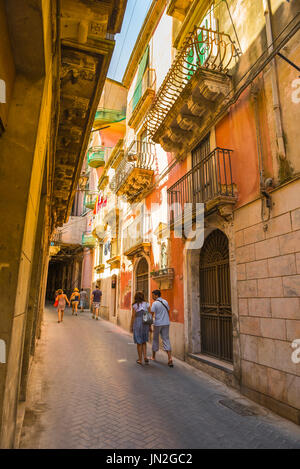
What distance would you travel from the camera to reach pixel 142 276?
12.8 metres

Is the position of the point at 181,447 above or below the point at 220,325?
below

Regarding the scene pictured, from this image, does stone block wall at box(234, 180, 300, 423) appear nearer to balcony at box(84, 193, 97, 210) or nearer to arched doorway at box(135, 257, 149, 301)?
arched doorway at box(135, 257, 149, 301)

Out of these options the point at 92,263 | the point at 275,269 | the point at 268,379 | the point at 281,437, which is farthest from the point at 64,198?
the point at 92,263

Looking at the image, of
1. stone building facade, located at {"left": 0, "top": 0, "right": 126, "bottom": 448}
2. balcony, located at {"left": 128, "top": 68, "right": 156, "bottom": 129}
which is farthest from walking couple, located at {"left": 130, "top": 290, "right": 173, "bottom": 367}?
balcony, located at {"left": 128, "top": 68, "right": 156, "bottom": 129}

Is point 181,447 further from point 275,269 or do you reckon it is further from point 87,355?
point 87,355

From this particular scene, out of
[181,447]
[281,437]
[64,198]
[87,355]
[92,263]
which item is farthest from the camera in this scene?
[92,263]

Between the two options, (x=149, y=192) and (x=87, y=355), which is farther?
(x=149, y=192)

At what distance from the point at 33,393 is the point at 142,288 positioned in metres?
7.99

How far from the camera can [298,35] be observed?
4.69 metres

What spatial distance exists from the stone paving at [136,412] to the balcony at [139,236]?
5471 mm

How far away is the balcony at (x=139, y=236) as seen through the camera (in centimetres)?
1182

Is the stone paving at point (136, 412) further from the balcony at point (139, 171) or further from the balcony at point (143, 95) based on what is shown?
the balcony at point (143, 95)

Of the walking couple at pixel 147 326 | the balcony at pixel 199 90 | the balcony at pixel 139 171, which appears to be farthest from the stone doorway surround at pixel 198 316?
the balcony at pixel 139 171

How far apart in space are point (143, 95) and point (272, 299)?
11038 millimetres
